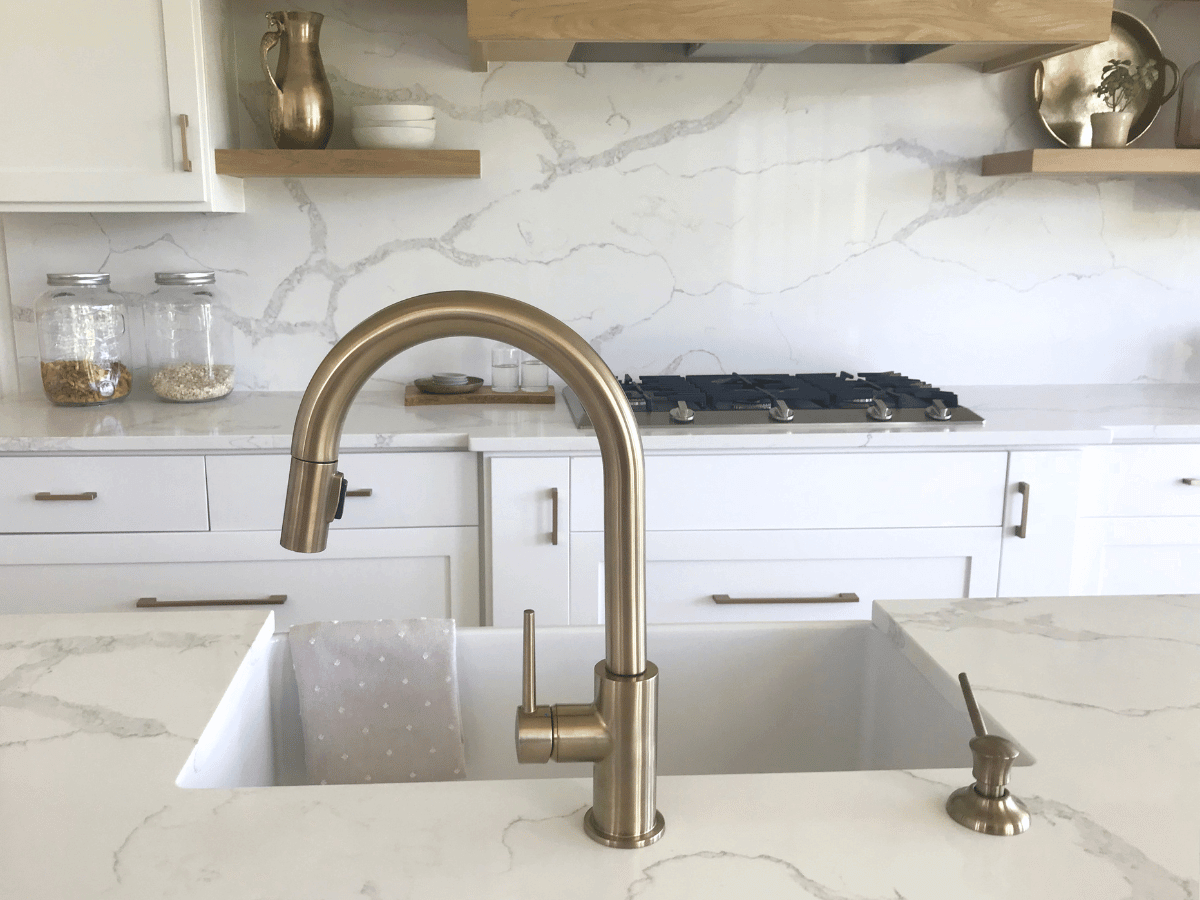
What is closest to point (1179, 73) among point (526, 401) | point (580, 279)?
point (580, 279)

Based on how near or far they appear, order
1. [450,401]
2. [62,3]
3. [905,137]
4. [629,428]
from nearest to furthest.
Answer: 1. [629,428]
2. [62,3]
3. [450,401]
4. [905,137]

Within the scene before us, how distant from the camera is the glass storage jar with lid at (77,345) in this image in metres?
2.43

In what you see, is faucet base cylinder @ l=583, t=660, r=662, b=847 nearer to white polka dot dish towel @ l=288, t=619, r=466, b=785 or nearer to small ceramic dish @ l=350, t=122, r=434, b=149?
white polka dot dish towel @ l=288, t=619, r=466, b=785

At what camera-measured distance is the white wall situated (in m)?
2.58

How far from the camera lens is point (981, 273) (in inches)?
109

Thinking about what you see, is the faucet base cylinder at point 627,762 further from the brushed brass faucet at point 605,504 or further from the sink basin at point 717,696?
the sink basin at point 717,696

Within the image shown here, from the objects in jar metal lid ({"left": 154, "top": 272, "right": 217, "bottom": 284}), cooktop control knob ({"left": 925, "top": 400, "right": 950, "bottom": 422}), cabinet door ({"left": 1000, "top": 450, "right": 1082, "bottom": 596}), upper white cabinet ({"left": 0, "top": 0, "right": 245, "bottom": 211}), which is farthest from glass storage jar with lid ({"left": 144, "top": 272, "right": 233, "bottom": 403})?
cabinet door ({"left": 1000, "top": 450, "right": 1082, "bottom": 596})

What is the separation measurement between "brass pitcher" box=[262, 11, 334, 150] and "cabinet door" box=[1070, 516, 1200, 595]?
1.94 m

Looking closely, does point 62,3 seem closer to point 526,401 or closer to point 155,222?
point 155,222

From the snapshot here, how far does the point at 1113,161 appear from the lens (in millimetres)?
2432

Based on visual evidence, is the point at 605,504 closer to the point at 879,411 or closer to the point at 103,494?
the point at 879,411

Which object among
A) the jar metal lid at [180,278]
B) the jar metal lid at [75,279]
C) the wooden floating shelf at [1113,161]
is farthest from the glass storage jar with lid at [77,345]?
the wooden floating shelf at [1113,161]

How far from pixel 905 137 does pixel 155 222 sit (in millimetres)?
1883

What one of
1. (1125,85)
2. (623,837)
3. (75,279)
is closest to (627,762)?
(623,837)
